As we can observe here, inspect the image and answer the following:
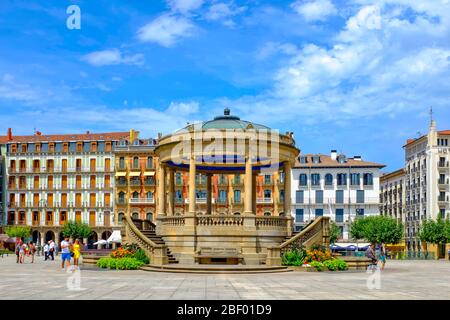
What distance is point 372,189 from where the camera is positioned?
10662cm

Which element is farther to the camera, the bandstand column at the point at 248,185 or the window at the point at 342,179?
the window at the point at 342,179

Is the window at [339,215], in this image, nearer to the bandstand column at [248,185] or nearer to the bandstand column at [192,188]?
the bandstand column at [248,185]

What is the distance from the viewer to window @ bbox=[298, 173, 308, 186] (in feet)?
357

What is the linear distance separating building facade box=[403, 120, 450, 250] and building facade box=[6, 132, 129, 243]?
4898cm

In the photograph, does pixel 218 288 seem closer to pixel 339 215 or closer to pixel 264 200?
pixel 264 200

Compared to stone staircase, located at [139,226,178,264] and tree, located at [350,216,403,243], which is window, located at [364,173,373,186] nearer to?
tree, located at [350,216,403,243]

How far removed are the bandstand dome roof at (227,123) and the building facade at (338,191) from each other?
2624 inches

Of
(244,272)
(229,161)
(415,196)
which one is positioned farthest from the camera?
(415,196)

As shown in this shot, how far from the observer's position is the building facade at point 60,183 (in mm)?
110062

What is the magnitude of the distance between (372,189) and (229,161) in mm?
65250

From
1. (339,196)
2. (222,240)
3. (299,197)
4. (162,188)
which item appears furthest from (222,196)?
(222,240)

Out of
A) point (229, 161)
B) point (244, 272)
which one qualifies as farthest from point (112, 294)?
point (229, 161)

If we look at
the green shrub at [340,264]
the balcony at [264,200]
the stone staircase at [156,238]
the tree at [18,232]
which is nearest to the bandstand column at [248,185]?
the stone staircase at [156,238]
